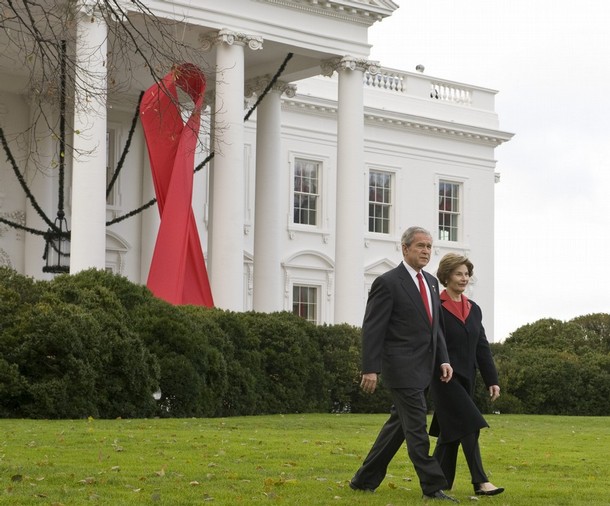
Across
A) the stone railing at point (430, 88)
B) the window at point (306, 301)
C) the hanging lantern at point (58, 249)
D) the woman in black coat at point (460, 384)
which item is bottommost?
the woman in black coat at point (460, 384)

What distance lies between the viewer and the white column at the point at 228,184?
26688mm

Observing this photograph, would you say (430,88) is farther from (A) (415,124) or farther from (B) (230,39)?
(B) (230,39)

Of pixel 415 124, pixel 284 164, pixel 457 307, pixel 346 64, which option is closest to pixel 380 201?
pixel 415 124

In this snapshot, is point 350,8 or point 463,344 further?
point 350,8

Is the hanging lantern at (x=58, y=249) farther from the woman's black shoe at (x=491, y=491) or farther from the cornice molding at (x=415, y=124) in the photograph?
the woman's black shoe at (x=491, y=491)

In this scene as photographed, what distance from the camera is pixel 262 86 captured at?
3089 centimetres

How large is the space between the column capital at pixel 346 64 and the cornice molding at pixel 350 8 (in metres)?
0.97

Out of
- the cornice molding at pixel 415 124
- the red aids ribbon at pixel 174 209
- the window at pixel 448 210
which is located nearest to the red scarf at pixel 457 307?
the red aids ribbon at pixel 174 209

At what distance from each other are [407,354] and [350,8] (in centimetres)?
2110

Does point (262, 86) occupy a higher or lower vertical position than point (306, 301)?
higher

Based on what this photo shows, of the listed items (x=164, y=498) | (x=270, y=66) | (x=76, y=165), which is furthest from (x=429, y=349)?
(x=270, y=66)

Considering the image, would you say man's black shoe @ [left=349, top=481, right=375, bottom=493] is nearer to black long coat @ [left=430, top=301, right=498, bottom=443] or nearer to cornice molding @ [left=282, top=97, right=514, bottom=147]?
black long coat @ [left=430, top=301, right=498, bottom=443]

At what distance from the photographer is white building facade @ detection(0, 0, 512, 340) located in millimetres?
26797

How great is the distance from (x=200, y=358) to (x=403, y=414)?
1064cm
